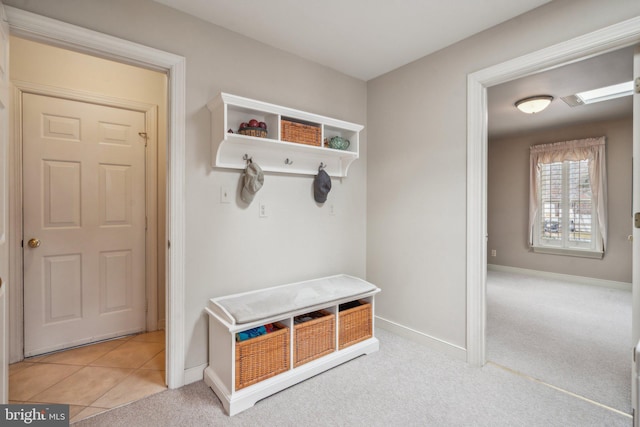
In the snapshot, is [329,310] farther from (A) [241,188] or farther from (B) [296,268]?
(A) [241,188]

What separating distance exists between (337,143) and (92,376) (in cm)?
240

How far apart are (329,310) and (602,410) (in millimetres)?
1678

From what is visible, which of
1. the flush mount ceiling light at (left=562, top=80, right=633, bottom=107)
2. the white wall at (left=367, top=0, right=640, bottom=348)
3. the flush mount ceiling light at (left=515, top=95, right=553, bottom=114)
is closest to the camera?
the white wall at (left=367, top=0, right=640, bottom=348)

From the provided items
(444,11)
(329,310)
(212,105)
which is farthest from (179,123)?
(444,11)

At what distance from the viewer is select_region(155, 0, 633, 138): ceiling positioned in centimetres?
191

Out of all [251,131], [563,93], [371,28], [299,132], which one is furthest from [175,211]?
[563,93]

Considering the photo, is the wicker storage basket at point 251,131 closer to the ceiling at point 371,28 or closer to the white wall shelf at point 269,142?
the white wall shelf at point 269,142

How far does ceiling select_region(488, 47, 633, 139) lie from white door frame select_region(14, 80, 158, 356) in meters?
3.52

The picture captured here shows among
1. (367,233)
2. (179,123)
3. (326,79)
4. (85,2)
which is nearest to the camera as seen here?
(85,2)

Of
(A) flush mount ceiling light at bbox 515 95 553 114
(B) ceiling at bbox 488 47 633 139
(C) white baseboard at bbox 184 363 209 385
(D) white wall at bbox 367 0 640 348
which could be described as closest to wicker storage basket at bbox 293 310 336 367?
(C) white baseboard at bbox 184 363 209 385

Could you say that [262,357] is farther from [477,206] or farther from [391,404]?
[477,206]

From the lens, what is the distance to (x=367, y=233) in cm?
304

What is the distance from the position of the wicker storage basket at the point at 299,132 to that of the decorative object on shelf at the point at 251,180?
289 mm

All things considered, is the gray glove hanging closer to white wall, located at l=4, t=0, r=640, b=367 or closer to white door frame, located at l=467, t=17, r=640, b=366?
white wall, located at l=4, t=0, r=640, b=367
